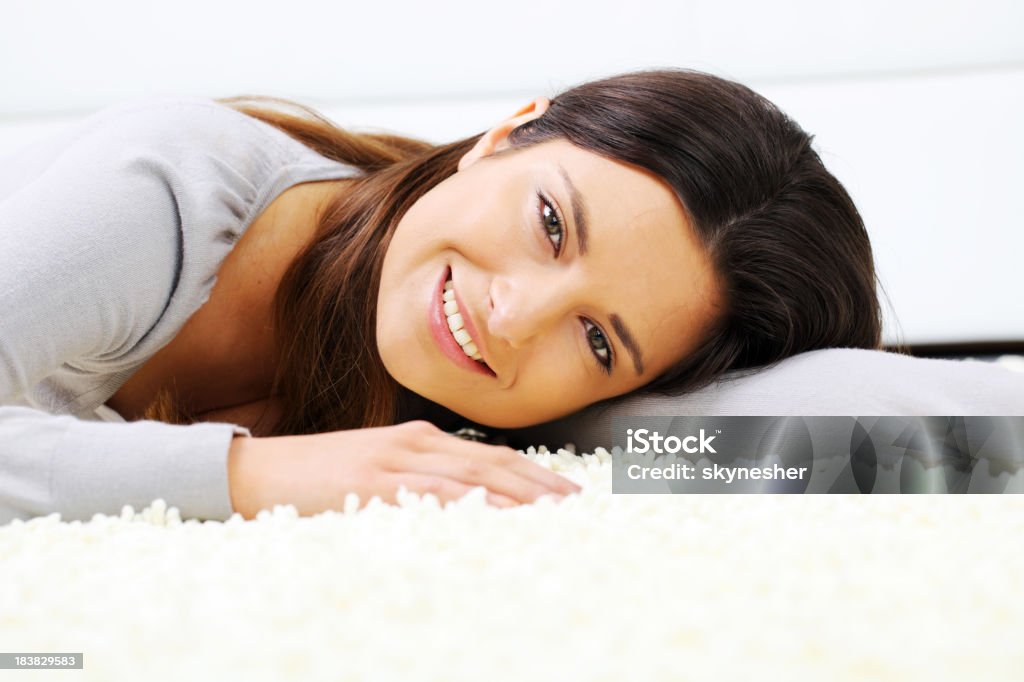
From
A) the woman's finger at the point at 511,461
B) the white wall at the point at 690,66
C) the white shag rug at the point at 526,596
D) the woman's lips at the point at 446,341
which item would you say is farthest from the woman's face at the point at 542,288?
the white wall at the point at 690,66

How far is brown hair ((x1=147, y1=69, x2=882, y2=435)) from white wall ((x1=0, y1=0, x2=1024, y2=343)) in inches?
36.4

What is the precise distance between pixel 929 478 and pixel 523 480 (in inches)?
16.8

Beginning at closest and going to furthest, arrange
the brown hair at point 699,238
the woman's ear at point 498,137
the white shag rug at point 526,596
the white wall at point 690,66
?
the white shag rug at point 526,596
the brown hair at point 699,238
the woman's ear at point 498,137
the white wall at point 690,66

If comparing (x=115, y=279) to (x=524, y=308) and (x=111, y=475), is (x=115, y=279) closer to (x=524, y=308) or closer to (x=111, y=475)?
(x=111, y=475)

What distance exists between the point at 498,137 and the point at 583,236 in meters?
0.31

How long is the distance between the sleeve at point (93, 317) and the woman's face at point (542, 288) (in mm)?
269

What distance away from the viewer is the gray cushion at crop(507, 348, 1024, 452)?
97 cm

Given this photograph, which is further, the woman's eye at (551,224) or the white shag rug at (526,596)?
the woman's eye at (551,224)

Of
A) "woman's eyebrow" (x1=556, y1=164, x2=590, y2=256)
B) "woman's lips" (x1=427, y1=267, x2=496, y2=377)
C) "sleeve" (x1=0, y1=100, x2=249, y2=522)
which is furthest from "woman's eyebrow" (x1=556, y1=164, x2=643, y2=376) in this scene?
"sleeve" (x1=0, y1=100, x2=249, y2=522)

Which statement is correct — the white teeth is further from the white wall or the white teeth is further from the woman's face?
the white wall

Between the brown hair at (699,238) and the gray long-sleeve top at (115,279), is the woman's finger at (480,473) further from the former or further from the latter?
the brown hair at (699,238)

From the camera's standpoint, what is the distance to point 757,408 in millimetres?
1041

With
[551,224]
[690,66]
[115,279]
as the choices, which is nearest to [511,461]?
[551,224]

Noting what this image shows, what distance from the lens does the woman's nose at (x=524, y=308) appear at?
978mm
